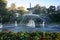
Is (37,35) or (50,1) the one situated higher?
(50,1)

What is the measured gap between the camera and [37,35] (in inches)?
235

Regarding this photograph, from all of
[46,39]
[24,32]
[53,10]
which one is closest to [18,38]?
[24,32]

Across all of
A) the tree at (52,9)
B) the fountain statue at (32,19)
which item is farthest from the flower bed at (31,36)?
the tree at (52,9)

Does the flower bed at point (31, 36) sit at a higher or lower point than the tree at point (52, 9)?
lower

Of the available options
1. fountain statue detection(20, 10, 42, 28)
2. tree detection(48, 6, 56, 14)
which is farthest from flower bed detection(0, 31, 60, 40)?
tree detection(48, 6, 56, 14)

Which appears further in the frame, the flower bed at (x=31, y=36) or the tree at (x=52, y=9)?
Answer: the tree at (x=52, y=9)

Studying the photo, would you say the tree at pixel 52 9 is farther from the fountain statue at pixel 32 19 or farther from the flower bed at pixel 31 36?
the flower bed at pixel 31 36

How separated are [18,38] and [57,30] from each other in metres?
0.93

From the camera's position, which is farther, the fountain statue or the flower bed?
the fountain statue

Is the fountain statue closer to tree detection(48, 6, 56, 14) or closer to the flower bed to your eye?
the flower bed

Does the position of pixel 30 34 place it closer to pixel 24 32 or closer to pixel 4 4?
pixel 24 32

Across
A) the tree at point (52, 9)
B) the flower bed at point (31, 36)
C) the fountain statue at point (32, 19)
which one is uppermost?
the tree at point (52, 9)

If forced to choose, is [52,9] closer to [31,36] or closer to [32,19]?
[32,19]

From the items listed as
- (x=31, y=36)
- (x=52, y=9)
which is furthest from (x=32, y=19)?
(x=52, y=9)
